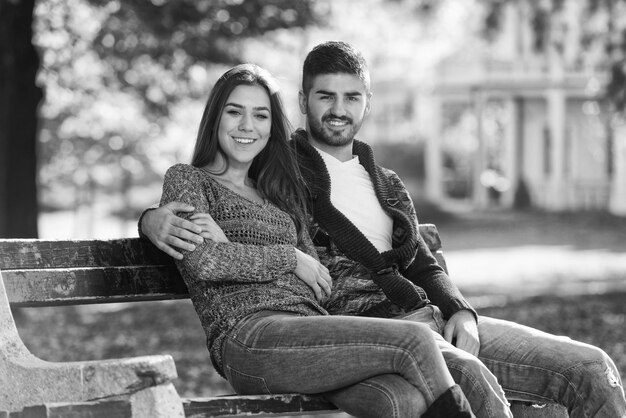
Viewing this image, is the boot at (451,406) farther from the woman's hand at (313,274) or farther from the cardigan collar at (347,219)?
the cardigan collar at (347,219)

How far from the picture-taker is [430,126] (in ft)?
124

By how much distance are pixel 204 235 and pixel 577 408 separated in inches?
59.8

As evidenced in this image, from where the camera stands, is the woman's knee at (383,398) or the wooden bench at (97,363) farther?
the woman's knee at (383,398)

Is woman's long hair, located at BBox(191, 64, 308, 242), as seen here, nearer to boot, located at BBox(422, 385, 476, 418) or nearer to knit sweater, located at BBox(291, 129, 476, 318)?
knit sweater, located at BBox(291, 129, 476, 318)

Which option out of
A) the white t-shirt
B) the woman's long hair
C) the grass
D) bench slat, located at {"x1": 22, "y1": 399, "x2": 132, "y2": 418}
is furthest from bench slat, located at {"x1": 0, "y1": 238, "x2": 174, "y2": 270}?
the grass

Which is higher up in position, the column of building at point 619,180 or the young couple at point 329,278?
the young couple at point 329,278

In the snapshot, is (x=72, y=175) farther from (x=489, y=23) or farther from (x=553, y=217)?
(x=489, y=23)

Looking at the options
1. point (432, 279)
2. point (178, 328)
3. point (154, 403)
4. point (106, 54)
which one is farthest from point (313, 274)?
point (106, 54)

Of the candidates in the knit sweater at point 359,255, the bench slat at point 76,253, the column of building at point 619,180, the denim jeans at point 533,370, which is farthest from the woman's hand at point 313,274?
the column of building at point 619,180

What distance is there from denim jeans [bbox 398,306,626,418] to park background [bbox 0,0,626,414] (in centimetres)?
137

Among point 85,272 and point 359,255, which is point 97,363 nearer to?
point 85,272

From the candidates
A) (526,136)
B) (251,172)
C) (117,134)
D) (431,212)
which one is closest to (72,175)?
(117,134)

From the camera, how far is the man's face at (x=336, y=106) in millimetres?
4625

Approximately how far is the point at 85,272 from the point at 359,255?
107 cm
